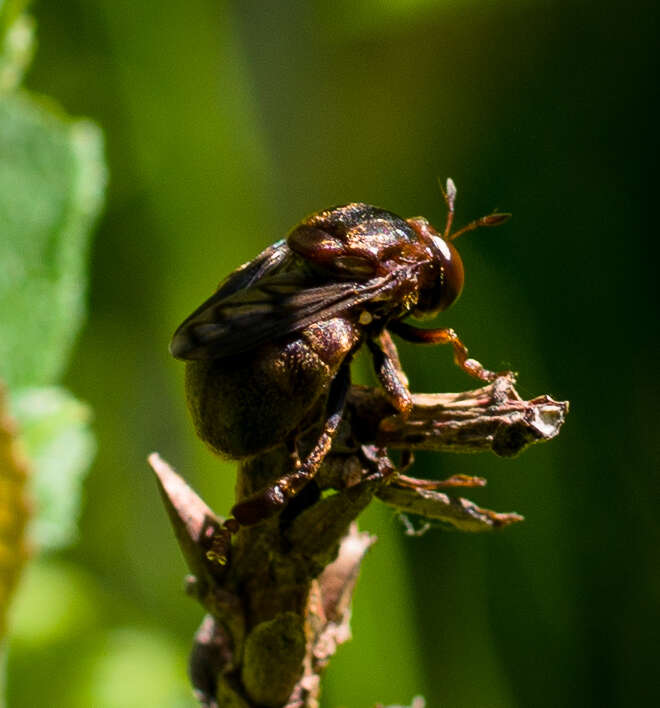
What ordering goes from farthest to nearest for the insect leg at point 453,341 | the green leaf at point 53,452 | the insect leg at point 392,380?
the green leaf at point 53,452 < the insect leg at point 453,341 < the insect leg at point 392,380

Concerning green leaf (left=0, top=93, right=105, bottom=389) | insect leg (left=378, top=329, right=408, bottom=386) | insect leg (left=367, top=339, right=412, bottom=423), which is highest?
green leaf (left=0, top=93, right=105, bottom=389)

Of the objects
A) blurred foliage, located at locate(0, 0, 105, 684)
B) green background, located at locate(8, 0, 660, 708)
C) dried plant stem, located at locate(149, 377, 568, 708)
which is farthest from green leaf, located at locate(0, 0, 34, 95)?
green background, located at locate(8, 0, 660, 708)

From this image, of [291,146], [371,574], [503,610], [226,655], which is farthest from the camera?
[291,146]

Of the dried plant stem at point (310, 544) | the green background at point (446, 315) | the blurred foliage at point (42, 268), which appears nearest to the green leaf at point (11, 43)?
the blurred foliage at point (42, 268)

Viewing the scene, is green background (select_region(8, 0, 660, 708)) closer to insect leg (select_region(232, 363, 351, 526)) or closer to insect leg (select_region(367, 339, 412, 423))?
insect leg (select_region(367, 339, 412, 423))

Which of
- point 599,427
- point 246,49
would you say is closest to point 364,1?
point 246,49

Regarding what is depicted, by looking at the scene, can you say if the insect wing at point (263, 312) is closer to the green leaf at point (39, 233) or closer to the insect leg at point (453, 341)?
the insect leg at point (453, 341)

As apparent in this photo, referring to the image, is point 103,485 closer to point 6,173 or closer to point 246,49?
point 246,49
